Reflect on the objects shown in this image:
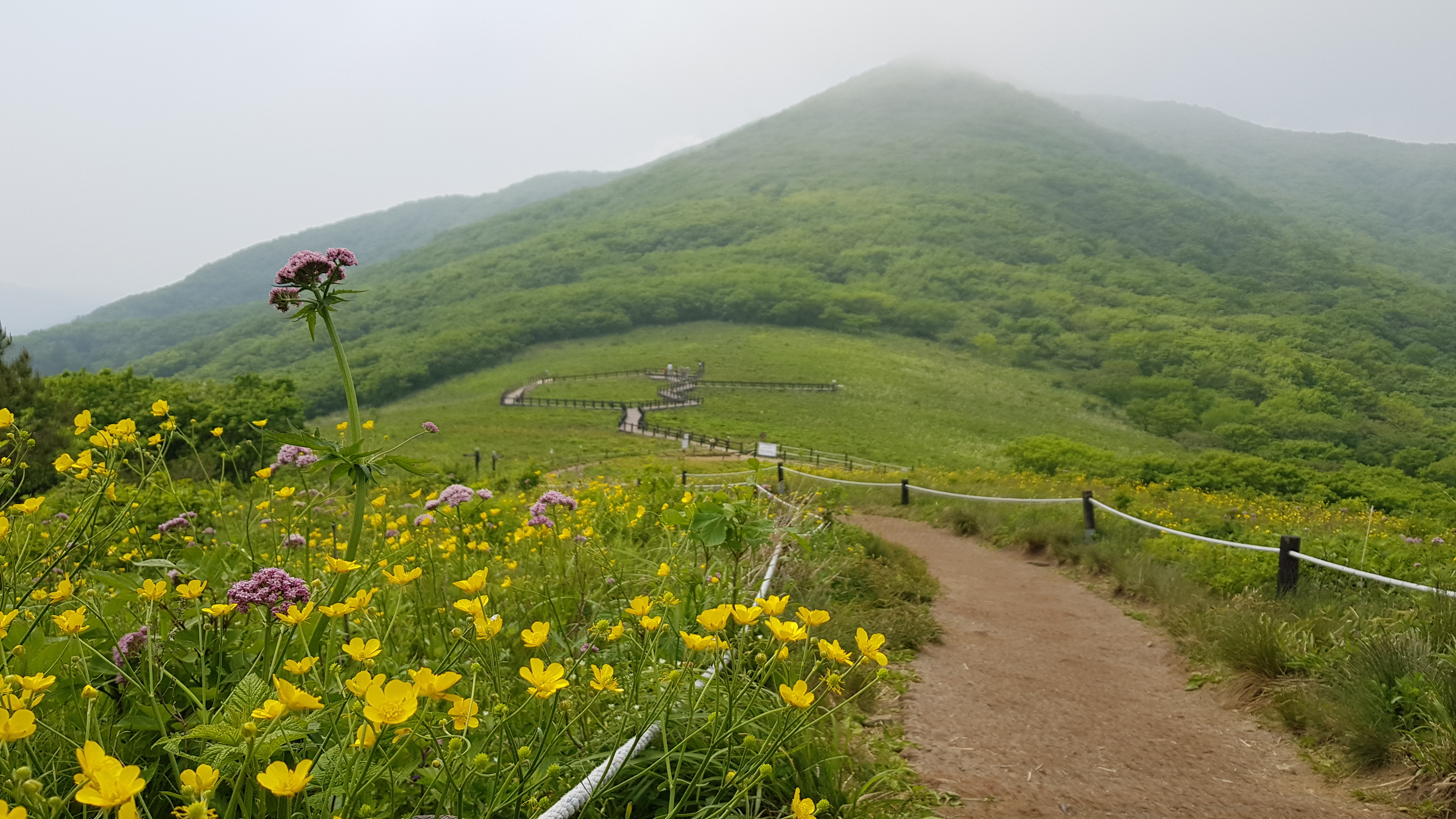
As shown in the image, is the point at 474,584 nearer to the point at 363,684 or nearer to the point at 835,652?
the point at 363,684

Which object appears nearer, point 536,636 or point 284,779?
point 284,779

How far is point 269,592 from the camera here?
1638 millimetres

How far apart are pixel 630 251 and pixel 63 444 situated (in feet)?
476

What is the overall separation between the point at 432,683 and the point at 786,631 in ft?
2.83

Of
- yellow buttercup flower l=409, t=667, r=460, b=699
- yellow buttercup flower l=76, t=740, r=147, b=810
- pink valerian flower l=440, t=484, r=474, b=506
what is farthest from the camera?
pink valerian flower l=440, t=484, r=474, b=506

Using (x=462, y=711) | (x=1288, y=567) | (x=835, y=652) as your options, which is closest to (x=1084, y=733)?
(x=1288, y=567)

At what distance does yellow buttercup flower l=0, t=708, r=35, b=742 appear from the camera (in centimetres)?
95

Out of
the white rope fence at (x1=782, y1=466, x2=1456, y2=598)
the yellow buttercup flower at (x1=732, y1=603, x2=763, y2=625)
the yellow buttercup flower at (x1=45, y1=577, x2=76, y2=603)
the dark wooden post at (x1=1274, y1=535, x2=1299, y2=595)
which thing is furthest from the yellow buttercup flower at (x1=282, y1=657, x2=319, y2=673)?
the dark wooden post at (x1=1274, y1=535, x2=1299, y2=595)

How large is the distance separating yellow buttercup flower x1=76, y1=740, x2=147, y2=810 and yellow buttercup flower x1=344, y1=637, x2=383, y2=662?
56cm

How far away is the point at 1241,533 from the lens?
8.28 m

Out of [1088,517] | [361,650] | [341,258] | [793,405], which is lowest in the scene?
[793,405]

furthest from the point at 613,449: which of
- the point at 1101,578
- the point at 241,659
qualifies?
the point at 241,659

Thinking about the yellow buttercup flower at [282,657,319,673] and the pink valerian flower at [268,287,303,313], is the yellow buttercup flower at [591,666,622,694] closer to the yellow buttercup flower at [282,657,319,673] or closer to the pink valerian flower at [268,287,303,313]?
the yellow buttercup flower at [282,657,319,673]

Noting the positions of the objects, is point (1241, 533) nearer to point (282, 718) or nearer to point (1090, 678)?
point (1090, 678)
